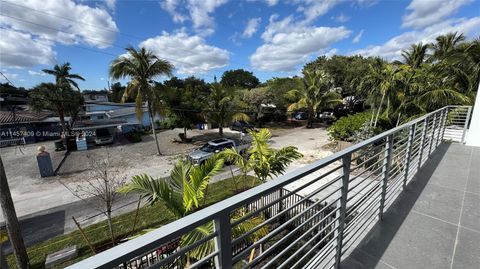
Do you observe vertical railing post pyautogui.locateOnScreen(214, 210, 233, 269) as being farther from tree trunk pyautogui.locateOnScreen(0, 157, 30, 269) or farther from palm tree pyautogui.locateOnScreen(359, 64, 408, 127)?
palm tree pyautogui.locateOnScreen(359, 64, 408, 127)

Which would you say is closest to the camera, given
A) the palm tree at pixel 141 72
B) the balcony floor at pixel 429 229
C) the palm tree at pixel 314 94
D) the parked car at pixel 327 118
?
the balcony floor at pixel 429 229

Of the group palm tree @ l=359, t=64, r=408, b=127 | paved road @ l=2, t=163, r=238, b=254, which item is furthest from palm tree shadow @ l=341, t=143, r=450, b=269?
palm tree @ l=359, t=64, r=408, b=127

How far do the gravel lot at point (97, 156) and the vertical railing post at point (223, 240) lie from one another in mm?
10494

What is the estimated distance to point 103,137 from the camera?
19.1 meters

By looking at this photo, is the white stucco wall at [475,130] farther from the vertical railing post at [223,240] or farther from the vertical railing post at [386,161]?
the vertical railing post at [223,240]

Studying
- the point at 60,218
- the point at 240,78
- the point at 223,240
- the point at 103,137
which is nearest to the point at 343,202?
the point at 223,240

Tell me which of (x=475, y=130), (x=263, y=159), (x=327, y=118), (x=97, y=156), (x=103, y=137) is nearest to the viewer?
(x=263, y=159)

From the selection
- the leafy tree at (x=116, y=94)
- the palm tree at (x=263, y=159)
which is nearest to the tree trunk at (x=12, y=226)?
the palm tree at (x=263, y=159)

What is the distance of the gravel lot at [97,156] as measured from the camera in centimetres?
959

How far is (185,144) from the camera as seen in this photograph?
18.6 meters

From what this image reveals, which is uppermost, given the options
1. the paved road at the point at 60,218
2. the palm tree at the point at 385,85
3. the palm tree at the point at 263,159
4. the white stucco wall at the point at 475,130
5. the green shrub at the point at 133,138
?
the palm tree at the point at 385,85

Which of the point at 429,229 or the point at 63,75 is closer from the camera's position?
the point at 429,229

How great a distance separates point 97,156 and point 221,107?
9.47m

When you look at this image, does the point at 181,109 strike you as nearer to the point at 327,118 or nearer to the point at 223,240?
the point at 223,240
